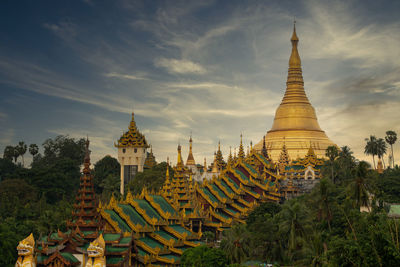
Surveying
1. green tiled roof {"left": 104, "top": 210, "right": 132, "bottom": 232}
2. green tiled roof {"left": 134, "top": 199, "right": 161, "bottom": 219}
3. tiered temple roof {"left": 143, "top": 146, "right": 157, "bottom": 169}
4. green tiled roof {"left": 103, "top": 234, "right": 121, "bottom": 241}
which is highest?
tiered temple roof {"left": 143, "top": 146, "right": 157, "bottom": 169}

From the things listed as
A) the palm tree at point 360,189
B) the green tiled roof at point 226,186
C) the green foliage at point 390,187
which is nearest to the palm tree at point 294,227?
the palm tree at point 360,189

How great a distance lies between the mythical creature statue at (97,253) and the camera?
28822mm

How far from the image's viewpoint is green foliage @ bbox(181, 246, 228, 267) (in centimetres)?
3388

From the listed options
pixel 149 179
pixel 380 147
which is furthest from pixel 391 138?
pixel 149 179

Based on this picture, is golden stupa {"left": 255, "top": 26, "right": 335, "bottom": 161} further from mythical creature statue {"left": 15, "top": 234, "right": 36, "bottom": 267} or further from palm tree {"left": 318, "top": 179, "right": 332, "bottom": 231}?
mythical creature statue {"left": 15, "top": 234, "right": 36, "bottom": 267}

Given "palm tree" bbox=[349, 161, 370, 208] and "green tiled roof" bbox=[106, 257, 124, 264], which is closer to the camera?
"green tiled roof" bbox=[106, 257, 124, 264]

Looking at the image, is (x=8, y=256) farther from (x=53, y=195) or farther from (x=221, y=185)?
(x=53, y=195)

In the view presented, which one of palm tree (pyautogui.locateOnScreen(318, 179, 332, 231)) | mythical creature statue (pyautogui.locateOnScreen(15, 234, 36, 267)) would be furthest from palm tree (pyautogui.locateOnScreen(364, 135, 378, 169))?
mythical creature statue (pyautogui.locateOnScreen(15, 234, 36, 267))

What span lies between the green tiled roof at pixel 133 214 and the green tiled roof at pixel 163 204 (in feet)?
12.8

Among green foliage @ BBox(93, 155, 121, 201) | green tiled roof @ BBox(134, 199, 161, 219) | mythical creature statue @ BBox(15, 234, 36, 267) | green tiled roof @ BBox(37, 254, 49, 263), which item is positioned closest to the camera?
mythical creature statue @ BBox(15, 234, 36, 267)

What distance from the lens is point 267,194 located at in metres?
65.4

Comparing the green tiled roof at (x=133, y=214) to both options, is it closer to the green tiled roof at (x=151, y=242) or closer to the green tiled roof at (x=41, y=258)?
the green tiled roof at (x=151, y=242)

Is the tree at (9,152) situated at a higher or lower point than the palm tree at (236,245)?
higher

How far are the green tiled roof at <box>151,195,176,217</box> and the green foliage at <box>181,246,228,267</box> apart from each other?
19.9 ft
